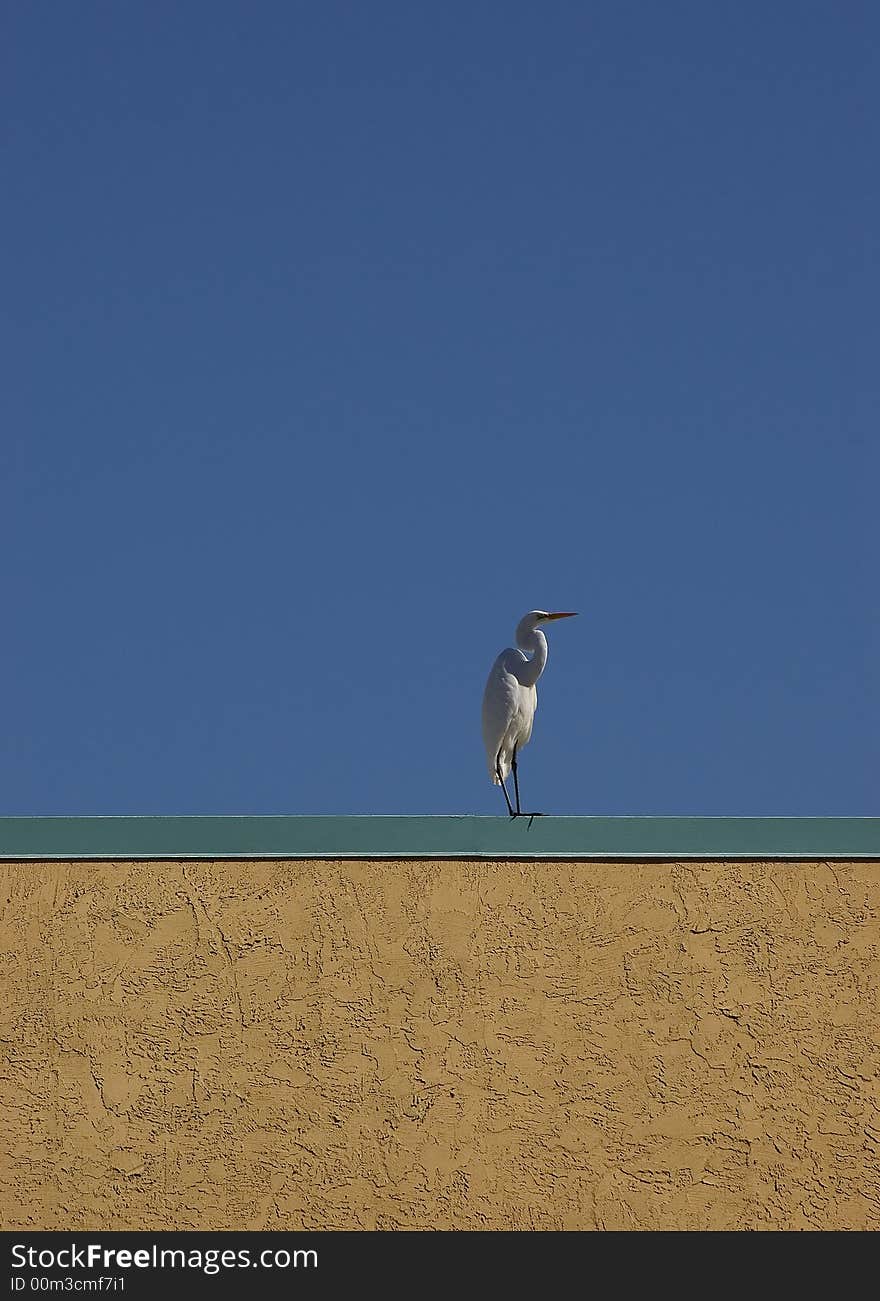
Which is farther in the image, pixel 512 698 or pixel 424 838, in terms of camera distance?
pixel 512 698

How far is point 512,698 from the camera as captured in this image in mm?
5992

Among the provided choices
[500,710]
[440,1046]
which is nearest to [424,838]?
[440,1046]

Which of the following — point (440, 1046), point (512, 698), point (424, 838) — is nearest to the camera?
point (440, 1046)

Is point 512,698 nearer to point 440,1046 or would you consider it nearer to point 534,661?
point 534,661

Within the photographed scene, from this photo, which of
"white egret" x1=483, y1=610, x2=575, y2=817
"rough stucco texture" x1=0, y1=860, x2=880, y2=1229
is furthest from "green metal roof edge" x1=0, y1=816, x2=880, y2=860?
"white egret" x1=483, y1=610, x2=575, y2=817

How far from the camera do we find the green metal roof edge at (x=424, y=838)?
16.4 ft

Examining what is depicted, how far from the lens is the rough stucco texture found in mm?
4762

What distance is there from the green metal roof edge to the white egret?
958 mm

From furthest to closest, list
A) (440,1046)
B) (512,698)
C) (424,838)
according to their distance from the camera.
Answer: (512,698), (424,838), (440,1046)

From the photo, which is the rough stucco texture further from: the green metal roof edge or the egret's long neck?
the egret's long neck

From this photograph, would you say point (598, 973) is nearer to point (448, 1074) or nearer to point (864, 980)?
point (448, 1074)

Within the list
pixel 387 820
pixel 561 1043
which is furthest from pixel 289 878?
pixel 561 1043

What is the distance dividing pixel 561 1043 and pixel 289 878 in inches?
45.8

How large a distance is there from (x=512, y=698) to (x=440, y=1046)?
1.71m
